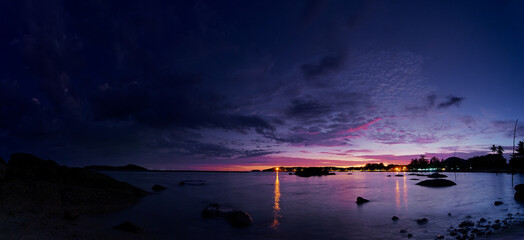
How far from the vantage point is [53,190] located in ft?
67.7

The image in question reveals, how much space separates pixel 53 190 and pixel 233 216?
607 inches

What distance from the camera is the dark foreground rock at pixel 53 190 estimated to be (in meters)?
17.5

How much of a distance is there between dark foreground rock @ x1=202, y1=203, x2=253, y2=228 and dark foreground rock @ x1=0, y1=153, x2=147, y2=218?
936 centimetres

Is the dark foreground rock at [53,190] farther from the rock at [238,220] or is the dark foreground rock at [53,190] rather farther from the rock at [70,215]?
the rock at [238,220]

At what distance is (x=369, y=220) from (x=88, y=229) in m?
22.3

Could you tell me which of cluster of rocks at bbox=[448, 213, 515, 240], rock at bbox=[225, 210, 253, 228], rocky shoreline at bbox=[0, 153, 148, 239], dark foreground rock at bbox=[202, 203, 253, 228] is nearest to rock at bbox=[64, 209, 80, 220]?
rocky shoreline at bbox=[0, 153, 148, 239]

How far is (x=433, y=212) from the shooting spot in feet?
84.6

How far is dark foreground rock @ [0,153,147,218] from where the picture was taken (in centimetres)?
1753

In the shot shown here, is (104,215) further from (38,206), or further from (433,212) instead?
(433,212)

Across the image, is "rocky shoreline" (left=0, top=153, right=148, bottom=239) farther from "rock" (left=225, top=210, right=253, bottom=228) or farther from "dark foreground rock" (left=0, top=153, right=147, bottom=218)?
"rock" (left=225, top=210, right=253, bottom=228)

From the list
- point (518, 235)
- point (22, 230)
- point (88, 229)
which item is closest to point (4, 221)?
point (22, 230)

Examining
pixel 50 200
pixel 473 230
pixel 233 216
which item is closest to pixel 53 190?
pixel 50 200

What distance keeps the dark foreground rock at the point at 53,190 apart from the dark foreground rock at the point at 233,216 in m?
9.36

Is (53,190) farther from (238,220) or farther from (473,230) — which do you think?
(473,230)
